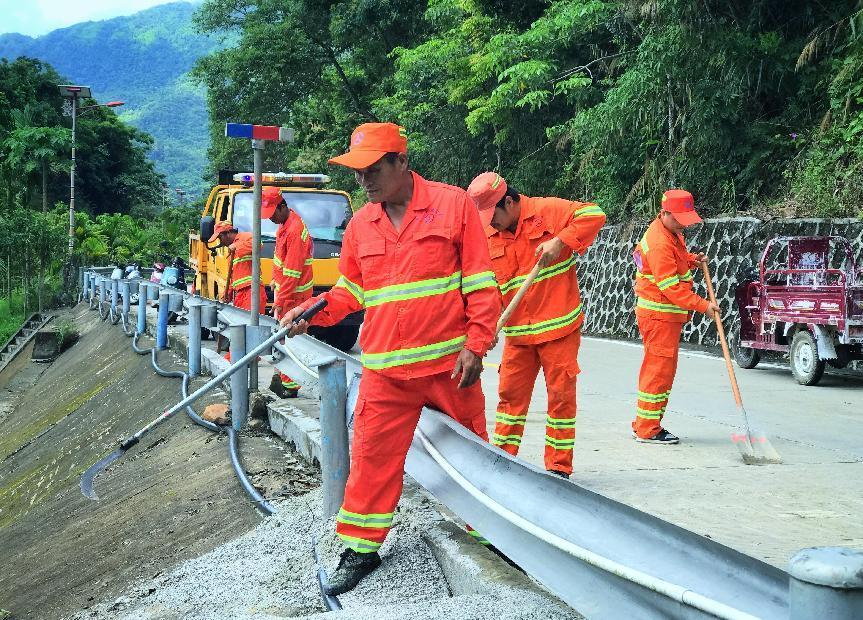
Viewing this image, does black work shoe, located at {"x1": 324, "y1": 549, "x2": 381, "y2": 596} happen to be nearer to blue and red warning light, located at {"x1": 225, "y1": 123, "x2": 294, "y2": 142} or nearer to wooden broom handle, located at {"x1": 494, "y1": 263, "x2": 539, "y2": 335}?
wooden broom handle, located at {"x1": 494, "y1": 263, "x2": 539, "y2": 335}

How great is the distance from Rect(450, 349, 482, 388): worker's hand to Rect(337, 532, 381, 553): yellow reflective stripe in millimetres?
746

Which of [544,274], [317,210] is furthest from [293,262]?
[317,210]

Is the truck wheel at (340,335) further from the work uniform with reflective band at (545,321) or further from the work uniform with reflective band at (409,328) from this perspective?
the work uniform with reflective band at (409,328)

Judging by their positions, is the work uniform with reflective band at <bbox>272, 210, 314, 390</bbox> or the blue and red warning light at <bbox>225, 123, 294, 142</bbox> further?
the work uniform with reflective band at <bbox>272, 210, 314, 390</bbox>

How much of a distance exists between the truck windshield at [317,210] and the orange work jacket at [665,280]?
7774 millimetres

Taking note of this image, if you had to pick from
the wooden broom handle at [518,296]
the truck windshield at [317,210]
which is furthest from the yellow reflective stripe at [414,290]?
the truck windshield at [317,210]

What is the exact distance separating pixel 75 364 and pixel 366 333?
16.2m

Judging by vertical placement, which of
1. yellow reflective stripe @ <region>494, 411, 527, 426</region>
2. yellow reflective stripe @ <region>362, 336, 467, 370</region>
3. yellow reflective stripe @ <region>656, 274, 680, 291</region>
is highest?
yellow reflective stripe @ <region>656, 274, 680, 291</region>

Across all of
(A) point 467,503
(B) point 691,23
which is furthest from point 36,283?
(A) point 467,503

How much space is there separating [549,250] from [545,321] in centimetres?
42

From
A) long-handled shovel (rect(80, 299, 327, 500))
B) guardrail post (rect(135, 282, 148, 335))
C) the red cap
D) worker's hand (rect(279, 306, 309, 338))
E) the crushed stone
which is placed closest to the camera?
the crushed stone

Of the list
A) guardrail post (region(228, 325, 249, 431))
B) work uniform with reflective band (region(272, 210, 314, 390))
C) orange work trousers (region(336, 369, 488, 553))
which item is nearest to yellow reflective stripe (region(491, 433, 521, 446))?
orange work trousers (region(336, 369, 488, 553))

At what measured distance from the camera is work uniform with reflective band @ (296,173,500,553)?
175 inches

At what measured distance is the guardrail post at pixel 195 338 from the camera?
34.6ft
